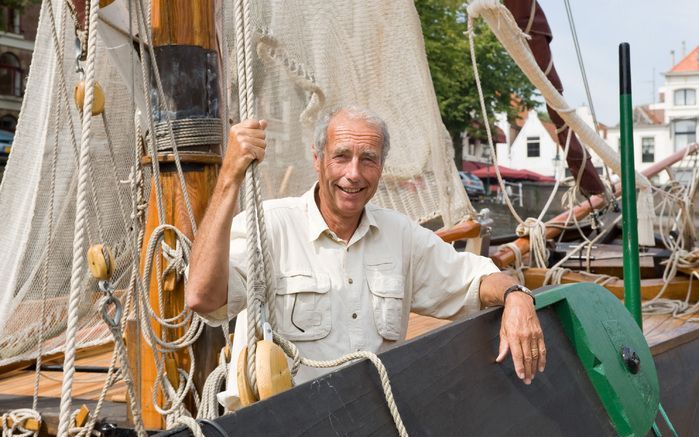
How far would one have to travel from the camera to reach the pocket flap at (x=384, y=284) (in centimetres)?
226

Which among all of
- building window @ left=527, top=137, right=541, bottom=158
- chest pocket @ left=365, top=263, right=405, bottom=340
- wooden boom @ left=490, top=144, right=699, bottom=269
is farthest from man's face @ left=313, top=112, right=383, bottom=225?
building window @ left=527, top=137, right=541, bottom=158

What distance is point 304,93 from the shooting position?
3.84 m

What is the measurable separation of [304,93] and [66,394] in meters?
2.67

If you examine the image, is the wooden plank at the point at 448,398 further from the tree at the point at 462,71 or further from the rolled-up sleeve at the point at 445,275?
the tree at the point at 462,71

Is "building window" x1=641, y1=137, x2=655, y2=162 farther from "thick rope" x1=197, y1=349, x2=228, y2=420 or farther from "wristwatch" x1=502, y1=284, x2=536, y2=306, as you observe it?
"thick rope" x1=197, y1=349, x2=228, y2=420

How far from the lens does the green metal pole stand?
3266mm

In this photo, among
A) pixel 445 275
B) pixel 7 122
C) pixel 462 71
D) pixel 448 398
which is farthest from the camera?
pixel 7 122

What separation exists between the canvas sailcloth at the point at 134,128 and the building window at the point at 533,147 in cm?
5044

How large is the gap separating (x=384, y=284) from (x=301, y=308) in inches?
10.5

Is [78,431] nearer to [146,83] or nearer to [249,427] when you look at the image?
[146,83]

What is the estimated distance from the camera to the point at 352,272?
2.25 metres

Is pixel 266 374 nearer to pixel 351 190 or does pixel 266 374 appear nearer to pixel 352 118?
pixel 351 190

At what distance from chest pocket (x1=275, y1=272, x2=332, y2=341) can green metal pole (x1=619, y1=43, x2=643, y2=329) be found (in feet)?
5.29

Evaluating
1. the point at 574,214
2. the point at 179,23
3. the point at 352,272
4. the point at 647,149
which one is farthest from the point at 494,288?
the point at 647,149
